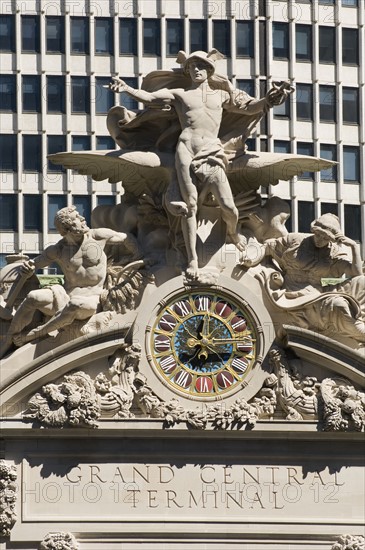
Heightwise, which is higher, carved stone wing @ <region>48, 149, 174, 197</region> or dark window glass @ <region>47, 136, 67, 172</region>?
dark window glass @ <region>47, 136, 67, 172</region>

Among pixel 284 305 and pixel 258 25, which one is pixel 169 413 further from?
pixel 258 25

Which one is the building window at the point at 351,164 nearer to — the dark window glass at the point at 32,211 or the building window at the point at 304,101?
the building window at the point at 304,101

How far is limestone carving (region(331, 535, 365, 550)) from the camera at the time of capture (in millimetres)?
61812

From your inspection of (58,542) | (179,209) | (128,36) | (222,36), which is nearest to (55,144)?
(128,36)

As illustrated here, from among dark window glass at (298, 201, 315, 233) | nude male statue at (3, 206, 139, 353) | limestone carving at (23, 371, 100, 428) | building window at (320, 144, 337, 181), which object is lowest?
limestone carving at (23, 371, 100, 428)

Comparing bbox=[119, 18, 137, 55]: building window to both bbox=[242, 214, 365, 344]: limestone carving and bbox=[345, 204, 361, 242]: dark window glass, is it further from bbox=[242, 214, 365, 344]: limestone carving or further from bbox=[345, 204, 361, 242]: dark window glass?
bbox=[242, 214, 365, 344]: limestone carving

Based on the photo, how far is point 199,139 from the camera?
207 feet

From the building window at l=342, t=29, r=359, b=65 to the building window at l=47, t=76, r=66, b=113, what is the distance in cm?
852

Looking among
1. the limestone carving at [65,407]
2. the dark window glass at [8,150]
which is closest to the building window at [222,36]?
the dark window glass at [8,150]

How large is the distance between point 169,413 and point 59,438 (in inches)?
91.8

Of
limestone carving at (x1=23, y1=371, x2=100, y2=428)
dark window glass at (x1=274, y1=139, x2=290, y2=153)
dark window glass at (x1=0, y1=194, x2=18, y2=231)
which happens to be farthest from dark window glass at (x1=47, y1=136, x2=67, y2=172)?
limestone carving at (x1=23, y1=371, x2=100, y2=428)

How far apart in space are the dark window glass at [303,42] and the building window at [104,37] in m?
5.62

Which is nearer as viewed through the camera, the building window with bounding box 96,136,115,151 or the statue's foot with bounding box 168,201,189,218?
the statue's foot with bounding box 168,201,189,218

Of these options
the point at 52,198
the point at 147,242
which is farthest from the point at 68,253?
the point at 52,198
